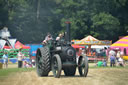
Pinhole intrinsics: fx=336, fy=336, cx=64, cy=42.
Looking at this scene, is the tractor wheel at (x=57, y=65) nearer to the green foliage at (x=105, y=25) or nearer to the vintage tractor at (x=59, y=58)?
the vintage tractor at (x=59, y=58)

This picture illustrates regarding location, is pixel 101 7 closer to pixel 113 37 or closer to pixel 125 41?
pixel 113 37

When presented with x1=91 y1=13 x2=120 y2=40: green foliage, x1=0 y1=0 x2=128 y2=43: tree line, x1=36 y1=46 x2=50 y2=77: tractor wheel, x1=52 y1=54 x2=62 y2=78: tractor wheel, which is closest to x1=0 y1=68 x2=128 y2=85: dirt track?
x1=52 y1=54 x2=62 y2=78: tractor wheel

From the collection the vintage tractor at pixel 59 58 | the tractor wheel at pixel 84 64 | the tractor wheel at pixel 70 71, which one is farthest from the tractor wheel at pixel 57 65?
the tractor wheel at pixel 70 71

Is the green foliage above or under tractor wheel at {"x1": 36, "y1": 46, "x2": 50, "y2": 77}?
above

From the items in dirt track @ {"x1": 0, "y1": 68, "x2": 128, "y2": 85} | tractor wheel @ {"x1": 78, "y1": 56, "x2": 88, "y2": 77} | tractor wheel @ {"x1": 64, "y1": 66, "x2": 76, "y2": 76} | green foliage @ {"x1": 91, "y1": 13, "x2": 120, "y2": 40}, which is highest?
green foliage @ {"x1": 91, "y1": 13, "x2": 120, "y2": 40}

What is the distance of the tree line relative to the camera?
60.3m

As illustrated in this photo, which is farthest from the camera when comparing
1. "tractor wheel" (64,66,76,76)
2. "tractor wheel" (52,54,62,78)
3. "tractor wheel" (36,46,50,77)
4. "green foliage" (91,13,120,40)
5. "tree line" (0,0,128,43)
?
"tree line" (0,0,128,43)

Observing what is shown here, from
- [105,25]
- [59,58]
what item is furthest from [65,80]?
[105,25]

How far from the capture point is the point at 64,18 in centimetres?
6550

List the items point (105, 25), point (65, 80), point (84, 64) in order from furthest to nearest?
point (105, 25) < point (84, 64) < point (65, 80)

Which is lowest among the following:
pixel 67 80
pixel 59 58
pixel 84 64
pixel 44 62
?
pixel 67 80

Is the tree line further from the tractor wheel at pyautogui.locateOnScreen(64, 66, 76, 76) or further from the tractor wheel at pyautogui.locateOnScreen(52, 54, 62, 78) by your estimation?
the tractor wheel at pyautogui.locateOnScreen(52, 54, 62, 78)

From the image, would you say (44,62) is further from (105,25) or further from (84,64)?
(105,25)

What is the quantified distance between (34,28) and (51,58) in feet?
164
